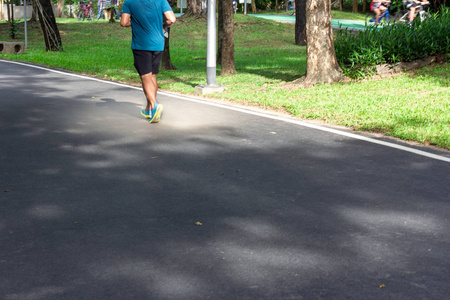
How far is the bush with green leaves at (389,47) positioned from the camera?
42.4ft

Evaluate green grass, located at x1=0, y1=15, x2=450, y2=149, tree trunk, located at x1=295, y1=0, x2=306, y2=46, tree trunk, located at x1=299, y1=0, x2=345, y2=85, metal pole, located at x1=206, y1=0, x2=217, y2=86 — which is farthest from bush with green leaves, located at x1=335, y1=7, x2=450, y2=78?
tree trunk, located at x1=295, y1=0, x2=306, y2=46

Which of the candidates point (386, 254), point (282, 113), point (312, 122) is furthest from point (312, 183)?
point (282, 113)

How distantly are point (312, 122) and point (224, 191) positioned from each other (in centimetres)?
400

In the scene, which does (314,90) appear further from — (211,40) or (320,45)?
(211,40)

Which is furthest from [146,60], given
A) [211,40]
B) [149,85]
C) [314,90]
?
[314,90]

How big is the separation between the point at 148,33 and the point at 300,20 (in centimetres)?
1890

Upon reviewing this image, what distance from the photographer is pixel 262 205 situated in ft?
17.2

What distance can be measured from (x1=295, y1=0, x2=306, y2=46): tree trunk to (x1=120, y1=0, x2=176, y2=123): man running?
1777 centimetres

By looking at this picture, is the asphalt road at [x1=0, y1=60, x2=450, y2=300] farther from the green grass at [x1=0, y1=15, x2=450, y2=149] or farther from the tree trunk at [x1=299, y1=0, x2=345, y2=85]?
the tree trunk at [x1=299, y1=0, x2=345, y2=85]

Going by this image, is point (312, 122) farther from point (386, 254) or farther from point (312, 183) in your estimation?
point (386, 254)

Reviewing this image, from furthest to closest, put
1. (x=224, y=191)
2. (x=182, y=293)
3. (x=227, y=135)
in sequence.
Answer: (x=227, y=135) < (x=224, y=191) < (x=182, y=293)

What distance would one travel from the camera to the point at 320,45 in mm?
12430

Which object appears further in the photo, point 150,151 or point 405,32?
point 405,32

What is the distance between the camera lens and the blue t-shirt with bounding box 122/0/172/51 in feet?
29.1
